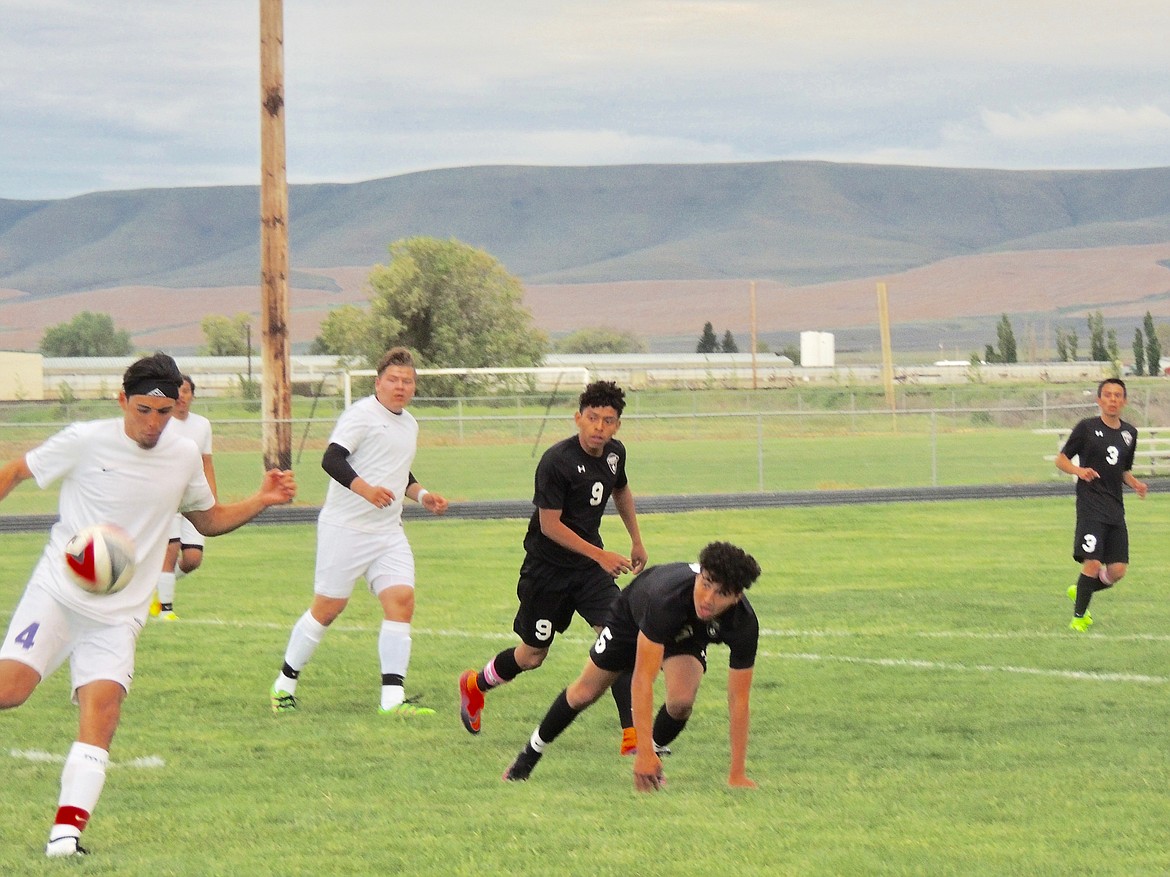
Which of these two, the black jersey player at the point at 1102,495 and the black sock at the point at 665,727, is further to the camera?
the black jersey player at the point at 1102,495

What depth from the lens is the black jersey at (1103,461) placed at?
42.9 ft

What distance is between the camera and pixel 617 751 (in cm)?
848

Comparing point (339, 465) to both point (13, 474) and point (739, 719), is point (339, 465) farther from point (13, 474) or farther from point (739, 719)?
point (739, 719)

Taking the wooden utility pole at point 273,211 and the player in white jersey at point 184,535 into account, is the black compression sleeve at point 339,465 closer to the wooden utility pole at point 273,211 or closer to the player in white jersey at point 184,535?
the player in white jersey at point 184,535

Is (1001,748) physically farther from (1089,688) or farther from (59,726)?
(59,726)

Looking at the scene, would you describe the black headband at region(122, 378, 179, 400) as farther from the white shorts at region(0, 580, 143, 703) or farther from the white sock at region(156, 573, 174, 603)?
the white sock at region(156, 573, 174, 603)

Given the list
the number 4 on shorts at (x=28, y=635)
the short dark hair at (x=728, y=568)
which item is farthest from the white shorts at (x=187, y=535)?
the short dark hair at (x=728, y=568)

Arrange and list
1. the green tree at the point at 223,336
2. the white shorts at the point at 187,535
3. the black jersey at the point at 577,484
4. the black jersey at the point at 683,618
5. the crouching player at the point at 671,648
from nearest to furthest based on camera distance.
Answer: the crouching player at the point at 671,648, the black jersey at the point at 683,618, the black jersey at the point at 577,484, the white shorts at the point at 187,535, the green tree at the point at 223,336

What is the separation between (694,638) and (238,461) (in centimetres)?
3285

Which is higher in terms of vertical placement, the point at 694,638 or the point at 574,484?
the point at 574,484

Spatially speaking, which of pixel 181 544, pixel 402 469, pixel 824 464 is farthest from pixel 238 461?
pixel 402 469

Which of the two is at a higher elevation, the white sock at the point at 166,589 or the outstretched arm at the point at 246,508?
the outstretched arm at the point at 246,508

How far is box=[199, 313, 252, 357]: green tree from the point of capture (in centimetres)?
15888

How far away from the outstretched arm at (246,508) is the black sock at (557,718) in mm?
1676
